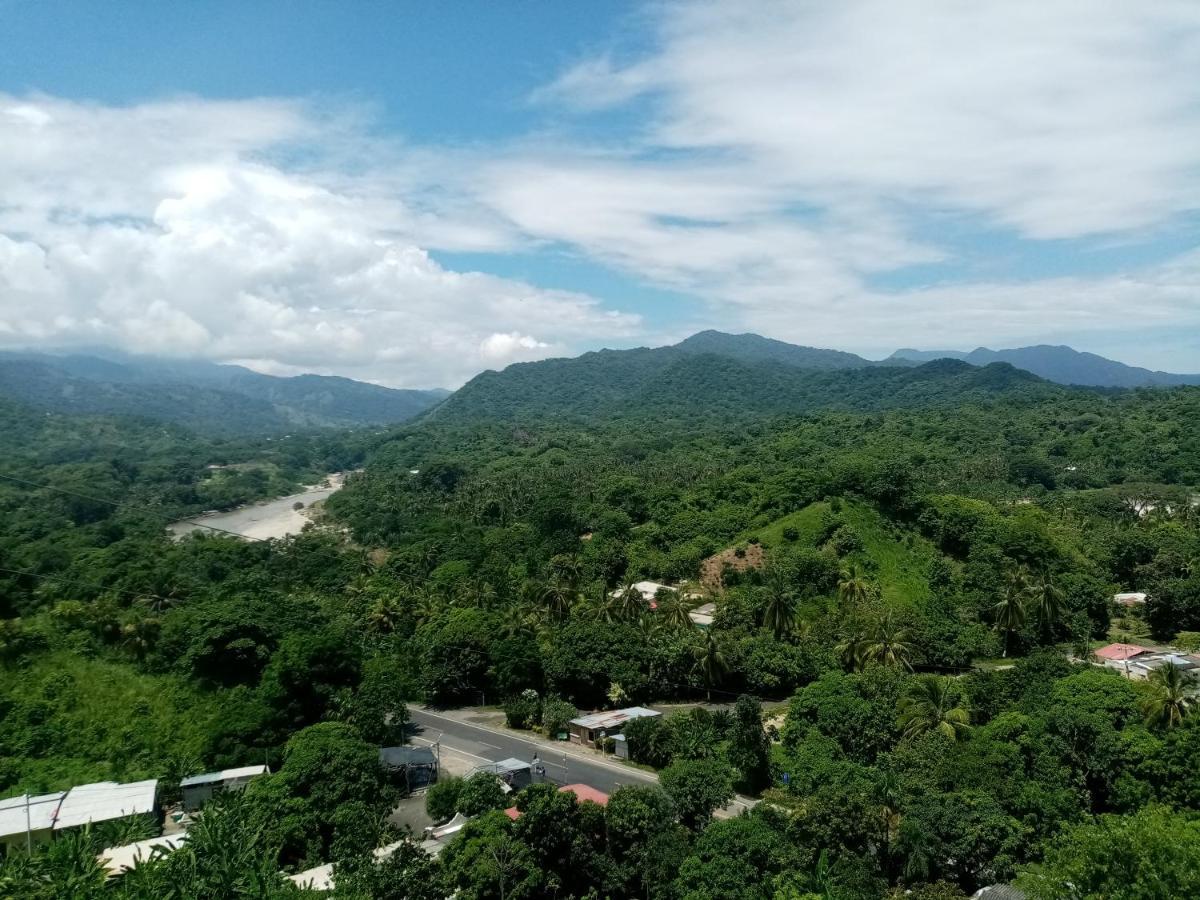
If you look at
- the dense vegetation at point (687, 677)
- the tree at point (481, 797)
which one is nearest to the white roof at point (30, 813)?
the dense vegetation at point (687, 677)

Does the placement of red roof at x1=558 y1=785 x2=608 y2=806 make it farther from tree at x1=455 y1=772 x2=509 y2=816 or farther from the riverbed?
the riverbed

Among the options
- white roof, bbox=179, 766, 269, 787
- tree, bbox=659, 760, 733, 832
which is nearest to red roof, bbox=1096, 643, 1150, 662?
tree, bbox=659, 760, 733, 832

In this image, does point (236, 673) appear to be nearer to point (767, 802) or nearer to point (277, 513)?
point (767, 802)

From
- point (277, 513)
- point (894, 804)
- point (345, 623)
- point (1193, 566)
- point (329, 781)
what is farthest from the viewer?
point (277, 513)

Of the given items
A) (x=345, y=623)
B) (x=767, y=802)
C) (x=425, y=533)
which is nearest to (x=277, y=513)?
(x=425, y=533)

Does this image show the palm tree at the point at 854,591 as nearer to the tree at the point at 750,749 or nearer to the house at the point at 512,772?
the tree at the point at 750,749

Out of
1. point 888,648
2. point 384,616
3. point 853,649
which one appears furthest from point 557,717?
point 384,616
